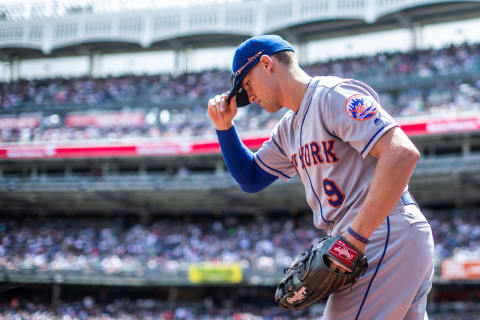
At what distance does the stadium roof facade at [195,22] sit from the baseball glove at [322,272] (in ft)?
90.9

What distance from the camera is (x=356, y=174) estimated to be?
1978 mm

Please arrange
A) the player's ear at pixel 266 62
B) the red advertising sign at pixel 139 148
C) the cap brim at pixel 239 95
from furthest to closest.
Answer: the red advertising sign at pixel 139 148, the cap brim at pixel 239 95, the player's ear at pixel 266 62

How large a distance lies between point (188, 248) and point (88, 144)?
874 centimetres

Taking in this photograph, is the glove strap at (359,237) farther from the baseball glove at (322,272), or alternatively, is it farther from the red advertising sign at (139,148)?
the red advertising sign at (139,148)

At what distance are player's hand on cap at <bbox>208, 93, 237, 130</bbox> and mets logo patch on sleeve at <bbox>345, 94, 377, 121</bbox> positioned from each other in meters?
0.73

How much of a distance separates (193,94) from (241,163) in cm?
2776

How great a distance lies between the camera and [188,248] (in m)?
22.8

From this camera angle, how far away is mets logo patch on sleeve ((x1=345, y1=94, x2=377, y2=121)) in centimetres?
187

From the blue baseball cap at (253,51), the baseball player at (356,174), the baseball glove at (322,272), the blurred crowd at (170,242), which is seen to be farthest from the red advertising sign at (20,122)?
the baseball glove at (322,272)

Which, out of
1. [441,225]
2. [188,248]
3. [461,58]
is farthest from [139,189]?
[461,58]

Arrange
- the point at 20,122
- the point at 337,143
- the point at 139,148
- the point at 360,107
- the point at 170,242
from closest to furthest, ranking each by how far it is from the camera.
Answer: the point at 360,107, the point at 337,143, the point at 170,242, the point at 139,148, the point at 20,122

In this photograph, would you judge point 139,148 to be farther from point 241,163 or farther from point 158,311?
point 241,163

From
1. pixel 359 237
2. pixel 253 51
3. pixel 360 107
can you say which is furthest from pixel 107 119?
pixel 359 237

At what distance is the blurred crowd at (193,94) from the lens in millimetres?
24016
